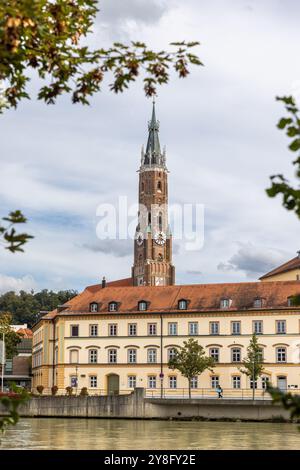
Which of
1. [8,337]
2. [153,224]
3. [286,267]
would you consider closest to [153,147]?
[153,224]

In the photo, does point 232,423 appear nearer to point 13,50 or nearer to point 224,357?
point 224,357

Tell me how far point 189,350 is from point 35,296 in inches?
4544

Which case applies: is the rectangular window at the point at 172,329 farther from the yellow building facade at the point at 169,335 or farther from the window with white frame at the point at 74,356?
the window with white frame at the point at 74,356

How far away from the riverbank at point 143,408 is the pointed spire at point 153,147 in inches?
3755

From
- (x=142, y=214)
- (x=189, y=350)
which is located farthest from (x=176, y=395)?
(x=142, y=214)

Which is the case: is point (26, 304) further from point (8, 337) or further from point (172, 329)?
point (172, 329)

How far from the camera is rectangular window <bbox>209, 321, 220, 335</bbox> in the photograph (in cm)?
6744

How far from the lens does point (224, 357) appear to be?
66.9 metres

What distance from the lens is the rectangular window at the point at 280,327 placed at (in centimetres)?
6512

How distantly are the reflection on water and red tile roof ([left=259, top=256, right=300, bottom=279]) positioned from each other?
31.9 metres

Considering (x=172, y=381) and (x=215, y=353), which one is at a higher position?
(x=215, y=353)

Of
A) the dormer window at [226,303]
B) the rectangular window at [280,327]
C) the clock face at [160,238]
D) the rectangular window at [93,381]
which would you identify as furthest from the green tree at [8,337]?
the clock face at [160,238]

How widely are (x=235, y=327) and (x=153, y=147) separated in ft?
292

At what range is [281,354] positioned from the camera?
65.0 m
